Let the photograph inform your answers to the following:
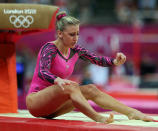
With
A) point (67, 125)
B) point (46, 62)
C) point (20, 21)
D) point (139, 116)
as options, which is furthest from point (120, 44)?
point (67, 125)

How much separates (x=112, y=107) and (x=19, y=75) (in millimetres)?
4689

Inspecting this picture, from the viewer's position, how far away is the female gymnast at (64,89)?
11.3 ft

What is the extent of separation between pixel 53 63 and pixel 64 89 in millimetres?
388

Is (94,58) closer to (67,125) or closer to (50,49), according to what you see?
(50,49)

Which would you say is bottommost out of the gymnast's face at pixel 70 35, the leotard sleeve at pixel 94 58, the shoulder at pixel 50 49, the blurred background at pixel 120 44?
the blurred background at pixel 120 44

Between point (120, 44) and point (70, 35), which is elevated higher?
point (70, 35)

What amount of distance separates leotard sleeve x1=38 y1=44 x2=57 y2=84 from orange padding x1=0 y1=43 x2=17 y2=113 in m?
1.05

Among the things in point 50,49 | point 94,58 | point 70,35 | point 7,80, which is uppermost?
point 70,35

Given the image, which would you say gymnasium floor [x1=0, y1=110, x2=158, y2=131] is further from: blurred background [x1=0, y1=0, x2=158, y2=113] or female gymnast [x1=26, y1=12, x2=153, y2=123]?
blurred background [x1=0, y1=0, x2=158, y2=113]

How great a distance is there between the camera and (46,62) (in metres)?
3.56

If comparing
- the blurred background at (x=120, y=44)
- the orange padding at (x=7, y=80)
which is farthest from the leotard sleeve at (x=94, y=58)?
the blurred background at (x=120, y=44)

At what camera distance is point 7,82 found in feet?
15.2

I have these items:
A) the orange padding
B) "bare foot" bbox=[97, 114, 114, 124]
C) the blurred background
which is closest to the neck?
"bare foot" bbox=[97, 114, 114, 124]

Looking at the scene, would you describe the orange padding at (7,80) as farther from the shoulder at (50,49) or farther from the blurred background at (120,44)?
the blurred background at (120,44)
